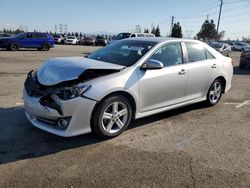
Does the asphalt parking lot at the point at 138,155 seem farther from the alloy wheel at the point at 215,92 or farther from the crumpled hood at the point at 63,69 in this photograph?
the crumpled hood at the point at 63,69

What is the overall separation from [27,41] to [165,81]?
71.9ft

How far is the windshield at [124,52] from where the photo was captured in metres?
4.97

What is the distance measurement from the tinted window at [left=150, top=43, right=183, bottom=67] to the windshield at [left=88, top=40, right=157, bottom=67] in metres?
0.19

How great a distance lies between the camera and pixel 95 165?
3.69 meters

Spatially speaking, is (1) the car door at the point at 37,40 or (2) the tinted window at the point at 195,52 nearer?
(2) the tinted window at the point at 195,52

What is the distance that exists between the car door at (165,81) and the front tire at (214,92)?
1062mm

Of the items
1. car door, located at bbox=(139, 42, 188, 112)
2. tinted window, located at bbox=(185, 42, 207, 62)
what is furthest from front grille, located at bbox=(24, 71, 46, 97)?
tinted window, located at bbox=(185, 42, 207, 62)

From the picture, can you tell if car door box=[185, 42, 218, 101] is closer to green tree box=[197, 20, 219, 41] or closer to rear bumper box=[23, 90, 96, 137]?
rear bumper box=[23, 90, 96, 137]

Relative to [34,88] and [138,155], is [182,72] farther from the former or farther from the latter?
[34,88]

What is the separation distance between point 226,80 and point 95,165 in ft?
14.0

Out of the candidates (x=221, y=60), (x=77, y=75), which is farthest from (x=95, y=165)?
(x=221, y=60)

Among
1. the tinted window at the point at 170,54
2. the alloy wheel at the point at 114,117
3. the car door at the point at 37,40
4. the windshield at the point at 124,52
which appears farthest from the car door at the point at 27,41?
the alloy wheel at the point at 114,117

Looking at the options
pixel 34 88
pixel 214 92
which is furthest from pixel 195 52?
pixel 34 88

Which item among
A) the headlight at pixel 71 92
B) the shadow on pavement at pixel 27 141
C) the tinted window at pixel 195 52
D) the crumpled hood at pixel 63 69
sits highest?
the tinted window at pixel 195 52
